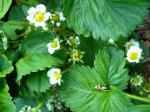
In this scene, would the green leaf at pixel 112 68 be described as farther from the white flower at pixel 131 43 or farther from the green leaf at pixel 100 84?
the white flower at pixel 131 43

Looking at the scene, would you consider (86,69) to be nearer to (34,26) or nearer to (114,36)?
(114,36)

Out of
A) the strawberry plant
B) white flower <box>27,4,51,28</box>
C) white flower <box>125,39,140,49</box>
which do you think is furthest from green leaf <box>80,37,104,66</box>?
white flower <box>27,4,51,28</box>

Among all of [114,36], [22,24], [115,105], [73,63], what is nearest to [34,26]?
[22,24]

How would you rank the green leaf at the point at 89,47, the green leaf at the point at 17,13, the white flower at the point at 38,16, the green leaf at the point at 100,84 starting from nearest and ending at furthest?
the green leaf at the point at 100,84 → the white flower at the point at 38,16 → the green leaf at the point at 89,47 → the green leaf at the point at 17,13

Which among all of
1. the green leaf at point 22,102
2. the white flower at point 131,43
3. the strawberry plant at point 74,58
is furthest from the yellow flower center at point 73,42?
the green leaf at point 22,102

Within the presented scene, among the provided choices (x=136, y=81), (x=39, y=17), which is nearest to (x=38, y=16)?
(x=39, y=17)

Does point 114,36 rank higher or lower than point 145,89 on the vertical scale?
higher
